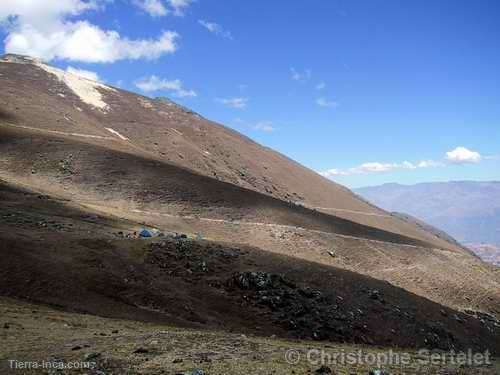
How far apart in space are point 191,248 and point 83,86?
106 metres

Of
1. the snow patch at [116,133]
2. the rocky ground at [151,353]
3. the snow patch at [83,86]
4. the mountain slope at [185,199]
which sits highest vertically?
the snow patch at [83,86]

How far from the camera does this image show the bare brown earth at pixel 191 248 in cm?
2478

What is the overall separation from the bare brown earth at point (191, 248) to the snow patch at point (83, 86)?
3.17 metres

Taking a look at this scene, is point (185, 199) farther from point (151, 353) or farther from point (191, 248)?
point (151, 353)

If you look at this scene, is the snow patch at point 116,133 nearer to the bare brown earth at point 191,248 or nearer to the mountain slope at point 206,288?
the bare brown earth at point 191,248

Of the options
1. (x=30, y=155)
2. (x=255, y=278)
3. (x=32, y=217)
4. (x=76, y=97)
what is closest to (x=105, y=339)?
(x=255, y=278)

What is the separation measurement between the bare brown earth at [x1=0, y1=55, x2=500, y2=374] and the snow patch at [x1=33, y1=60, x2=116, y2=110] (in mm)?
3173

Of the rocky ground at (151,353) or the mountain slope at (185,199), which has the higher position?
the mountain slope at (185,199)

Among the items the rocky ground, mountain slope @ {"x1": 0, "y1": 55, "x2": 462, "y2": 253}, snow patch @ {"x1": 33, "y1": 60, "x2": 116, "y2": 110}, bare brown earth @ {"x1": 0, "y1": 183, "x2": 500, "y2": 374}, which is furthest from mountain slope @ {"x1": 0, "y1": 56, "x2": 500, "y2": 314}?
the rocky ground

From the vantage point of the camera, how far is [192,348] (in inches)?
604

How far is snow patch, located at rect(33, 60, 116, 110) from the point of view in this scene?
→ 115m

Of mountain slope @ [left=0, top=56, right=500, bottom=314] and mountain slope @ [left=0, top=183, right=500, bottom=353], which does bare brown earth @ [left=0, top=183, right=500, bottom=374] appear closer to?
mountain slope @ [left=0, top=183, right=500, bottom=353]

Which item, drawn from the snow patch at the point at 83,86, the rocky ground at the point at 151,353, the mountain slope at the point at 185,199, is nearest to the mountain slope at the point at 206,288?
the rocky ground at the point at 151,353

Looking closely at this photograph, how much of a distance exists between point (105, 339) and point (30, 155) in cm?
5662
